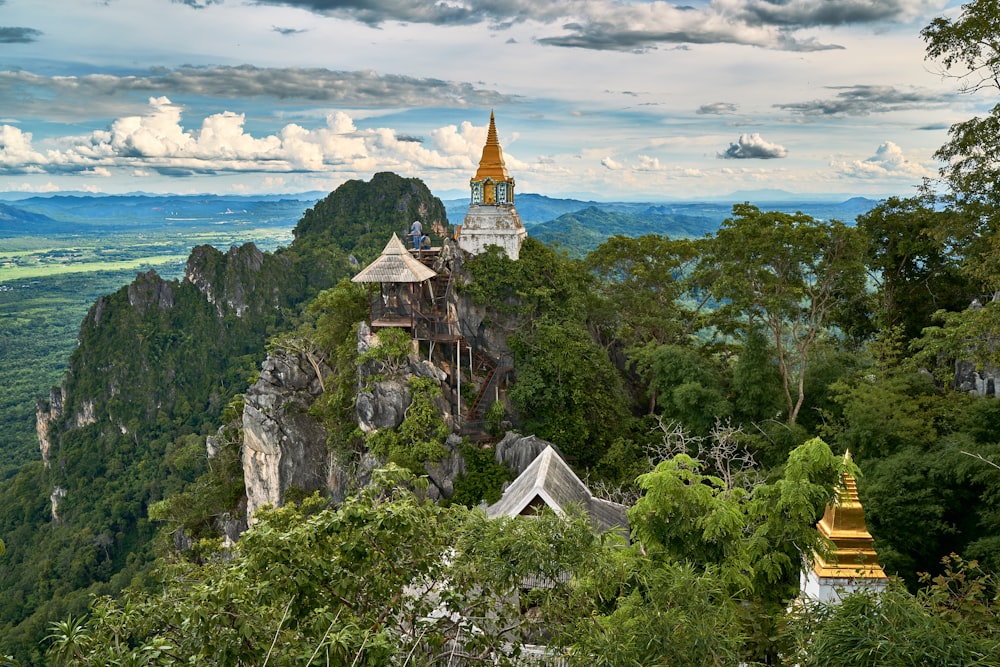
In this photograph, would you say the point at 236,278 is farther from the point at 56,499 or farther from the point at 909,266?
the point at 909,266

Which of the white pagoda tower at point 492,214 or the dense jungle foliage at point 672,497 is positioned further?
the white pagoda tower at point 492,214

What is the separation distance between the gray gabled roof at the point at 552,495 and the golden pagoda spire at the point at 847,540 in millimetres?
4987

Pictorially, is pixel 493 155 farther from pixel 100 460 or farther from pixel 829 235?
pixel 100 460

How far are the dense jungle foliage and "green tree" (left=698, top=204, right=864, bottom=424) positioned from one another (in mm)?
94

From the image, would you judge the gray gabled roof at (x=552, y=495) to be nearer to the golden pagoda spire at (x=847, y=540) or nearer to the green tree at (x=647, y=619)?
the golden pagoda spire at (x=847, y=540)

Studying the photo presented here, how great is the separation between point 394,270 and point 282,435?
7.14 metres

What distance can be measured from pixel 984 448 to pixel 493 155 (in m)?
18.3

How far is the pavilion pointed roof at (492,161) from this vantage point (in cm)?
2533

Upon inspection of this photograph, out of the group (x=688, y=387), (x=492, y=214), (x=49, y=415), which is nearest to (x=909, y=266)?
(x=688, y=387)

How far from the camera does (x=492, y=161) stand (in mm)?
25672

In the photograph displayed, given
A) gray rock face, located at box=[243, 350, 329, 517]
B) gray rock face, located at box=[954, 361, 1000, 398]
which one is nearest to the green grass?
gray rock face, located at box=[243, 350, 329, 517]

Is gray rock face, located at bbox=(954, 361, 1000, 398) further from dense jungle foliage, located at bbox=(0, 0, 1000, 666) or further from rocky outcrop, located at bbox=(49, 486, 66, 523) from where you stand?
rocky outcrop, located at bbox=(49, 486, 66, 523)

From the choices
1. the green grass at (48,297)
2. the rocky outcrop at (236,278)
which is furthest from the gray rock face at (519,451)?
the green grass at (48,297)

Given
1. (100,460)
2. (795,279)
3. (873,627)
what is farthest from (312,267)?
(873,627)
